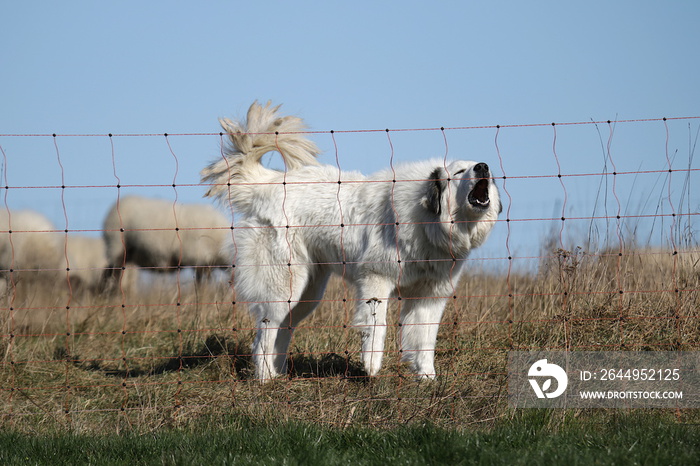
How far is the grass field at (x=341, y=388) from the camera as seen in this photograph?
375cm

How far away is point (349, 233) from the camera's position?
20.8ft

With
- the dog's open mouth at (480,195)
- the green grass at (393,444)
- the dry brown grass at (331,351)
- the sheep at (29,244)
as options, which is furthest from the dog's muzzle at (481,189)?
the sheep at (29,244)

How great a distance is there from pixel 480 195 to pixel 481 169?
0.28m

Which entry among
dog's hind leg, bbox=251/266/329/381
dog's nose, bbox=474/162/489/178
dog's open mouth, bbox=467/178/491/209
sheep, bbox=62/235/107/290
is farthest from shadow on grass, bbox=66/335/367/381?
sheep, bbox=62/235/107/290

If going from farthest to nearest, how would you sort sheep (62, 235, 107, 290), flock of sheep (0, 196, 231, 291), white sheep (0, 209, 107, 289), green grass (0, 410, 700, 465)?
sheep (62, 235, 107, 290) → flock of sheep (0, 196, 231, 291) → white sheep (0, 209, 107, 289) → green grass (0, 410, 700, 465)

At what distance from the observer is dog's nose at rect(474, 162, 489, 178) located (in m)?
5.72

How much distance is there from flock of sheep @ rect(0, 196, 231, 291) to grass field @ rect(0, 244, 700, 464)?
3.29 metres

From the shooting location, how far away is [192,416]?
4.78 meters

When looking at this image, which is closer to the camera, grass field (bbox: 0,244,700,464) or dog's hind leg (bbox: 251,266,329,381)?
grass field (bbox: 0,244,700,464)

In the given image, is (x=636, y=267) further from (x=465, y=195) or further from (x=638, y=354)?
(x=465, y=195)

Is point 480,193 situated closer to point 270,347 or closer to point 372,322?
point 372,322

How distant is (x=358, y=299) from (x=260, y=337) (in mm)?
1021

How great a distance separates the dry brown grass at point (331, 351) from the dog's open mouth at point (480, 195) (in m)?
0.75

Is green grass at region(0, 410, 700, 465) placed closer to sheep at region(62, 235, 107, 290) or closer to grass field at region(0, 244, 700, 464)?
grass field at region(0, 244, 700, 464)
